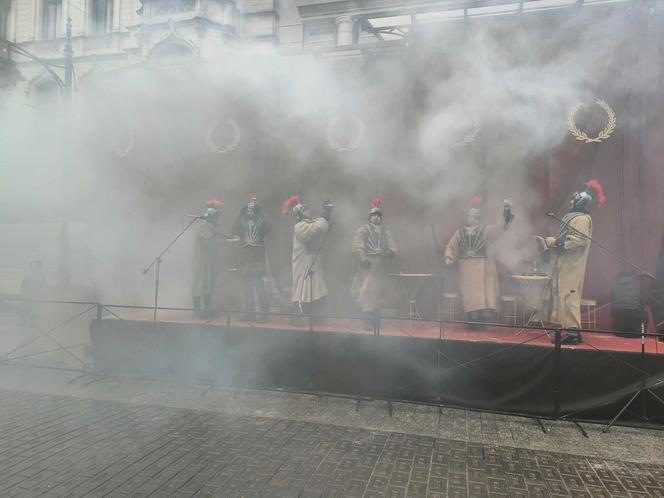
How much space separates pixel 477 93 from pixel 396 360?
4.28m

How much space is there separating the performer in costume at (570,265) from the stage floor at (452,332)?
0.27 meters

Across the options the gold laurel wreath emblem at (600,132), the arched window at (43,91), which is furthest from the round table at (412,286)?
the arched window at (43,91)

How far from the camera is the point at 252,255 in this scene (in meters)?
6.39

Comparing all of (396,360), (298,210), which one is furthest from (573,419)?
(298,210)

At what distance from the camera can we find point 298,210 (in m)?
6.33

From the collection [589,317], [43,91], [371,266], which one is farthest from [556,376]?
[43,91]

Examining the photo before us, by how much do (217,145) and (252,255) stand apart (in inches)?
107

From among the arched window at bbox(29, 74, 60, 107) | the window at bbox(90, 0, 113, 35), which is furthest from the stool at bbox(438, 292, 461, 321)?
the window at bbox(90, 0, 113, 35)

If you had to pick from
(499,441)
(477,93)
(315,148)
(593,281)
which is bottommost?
(499,441)

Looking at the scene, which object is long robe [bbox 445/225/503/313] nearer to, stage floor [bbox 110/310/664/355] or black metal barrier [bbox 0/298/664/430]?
stage floor [bbox 110/310/664/355]

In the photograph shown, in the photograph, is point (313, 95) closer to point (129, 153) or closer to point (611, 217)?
point (129, 153)

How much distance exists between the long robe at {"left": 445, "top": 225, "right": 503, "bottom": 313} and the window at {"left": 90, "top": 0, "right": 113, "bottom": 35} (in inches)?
644

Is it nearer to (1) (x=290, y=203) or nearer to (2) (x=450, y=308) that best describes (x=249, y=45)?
(1) (x=290, y=203)

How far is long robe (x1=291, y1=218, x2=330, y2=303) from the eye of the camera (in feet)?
20.1
